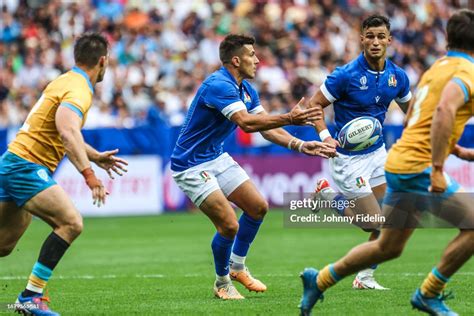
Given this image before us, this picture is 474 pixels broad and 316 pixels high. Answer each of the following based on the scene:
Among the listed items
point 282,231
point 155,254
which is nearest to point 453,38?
point 155,254

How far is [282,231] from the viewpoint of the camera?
18.6 metres

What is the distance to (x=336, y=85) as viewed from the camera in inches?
424

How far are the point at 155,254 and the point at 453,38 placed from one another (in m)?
8.33

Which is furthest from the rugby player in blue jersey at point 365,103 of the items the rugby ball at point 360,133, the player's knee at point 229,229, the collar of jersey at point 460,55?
the collar of jersey at point 460,55

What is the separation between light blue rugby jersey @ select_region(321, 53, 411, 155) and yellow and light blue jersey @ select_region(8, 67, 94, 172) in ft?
10.1

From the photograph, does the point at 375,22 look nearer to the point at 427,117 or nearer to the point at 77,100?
the point at 427,117

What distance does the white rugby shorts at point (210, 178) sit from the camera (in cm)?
1003

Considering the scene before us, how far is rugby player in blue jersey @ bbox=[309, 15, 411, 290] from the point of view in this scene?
1075cm

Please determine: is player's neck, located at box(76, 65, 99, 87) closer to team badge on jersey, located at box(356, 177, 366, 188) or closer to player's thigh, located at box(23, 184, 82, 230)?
player's thigh, located at box(23, 184, 82, 230)

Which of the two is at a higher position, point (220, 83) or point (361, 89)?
point (220, 83)

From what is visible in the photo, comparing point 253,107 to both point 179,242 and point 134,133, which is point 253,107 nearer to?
point 179,242

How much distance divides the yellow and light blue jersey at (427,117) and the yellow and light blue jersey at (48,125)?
280 centimetres

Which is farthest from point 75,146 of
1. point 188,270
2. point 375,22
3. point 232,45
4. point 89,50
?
point 188,270

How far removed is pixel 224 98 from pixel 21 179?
2.25 metres
